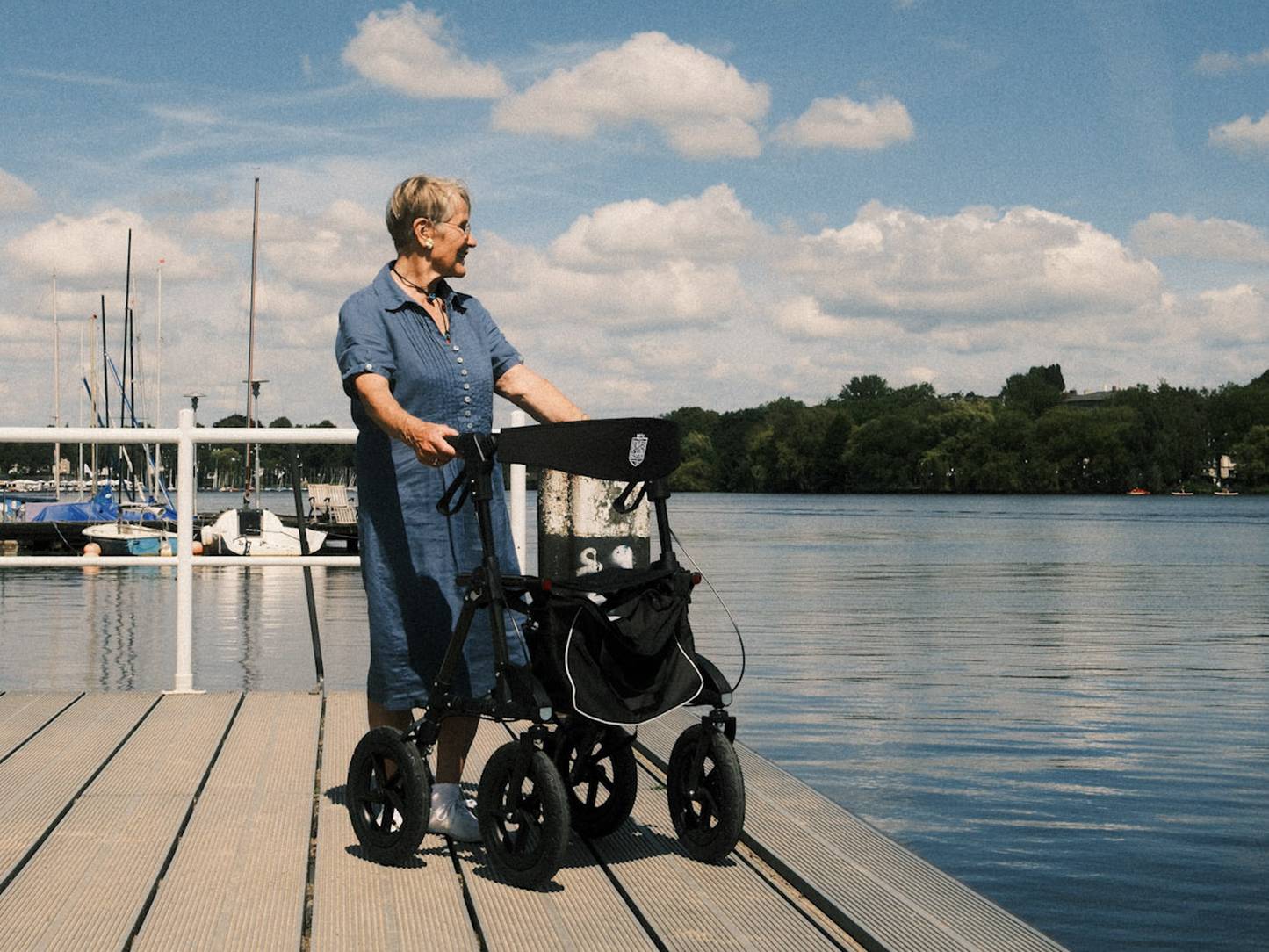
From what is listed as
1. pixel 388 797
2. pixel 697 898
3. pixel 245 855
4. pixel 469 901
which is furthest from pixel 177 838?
pixel 697 898

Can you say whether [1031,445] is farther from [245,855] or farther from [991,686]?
[245,855]

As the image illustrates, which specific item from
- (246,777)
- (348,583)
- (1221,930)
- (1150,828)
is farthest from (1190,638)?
(348,583)

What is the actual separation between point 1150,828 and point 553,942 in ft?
16.0

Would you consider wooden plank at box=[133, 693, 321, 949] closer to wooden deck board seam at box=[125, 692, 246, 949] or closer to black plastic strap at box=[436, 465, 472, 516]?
wooden deck board seam at box=[125, 692, 246, 949]

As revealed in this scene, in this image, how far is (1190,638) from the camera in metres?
19.3

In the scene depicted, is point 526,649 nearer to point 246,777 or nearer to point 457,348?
point 457,348

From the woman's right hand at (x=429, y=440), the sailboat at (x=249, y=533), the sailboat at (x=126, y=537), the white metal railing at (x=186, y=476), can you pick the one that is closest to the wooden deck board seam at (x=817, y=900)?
the woman's right hand at (x=429, y=440)

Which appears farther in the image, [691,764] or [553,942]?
[691,764]

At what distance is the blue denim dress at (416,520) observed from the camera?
3.96 metres

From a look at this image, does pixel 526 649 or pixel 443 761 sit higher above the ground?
pixel 526 649

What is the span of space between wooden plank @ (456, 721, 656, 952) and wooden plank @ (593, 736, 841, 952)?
5 centimetres

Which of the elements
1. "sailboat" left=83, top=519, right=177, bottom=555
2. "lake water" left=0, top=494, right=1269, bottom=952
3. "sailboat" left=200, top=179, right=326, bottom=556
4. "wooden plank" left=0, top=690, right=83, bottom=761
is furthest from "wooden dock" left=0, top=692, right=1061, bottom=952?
"sailboat" left=83, top=519, right=177, bottom=555

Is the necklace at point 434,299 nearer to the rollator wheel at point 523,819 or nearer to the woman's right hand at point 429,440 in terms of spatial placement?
the woman's right hand at point 429,440

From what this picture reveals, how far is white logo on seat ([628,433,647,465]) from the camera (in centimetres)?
356
